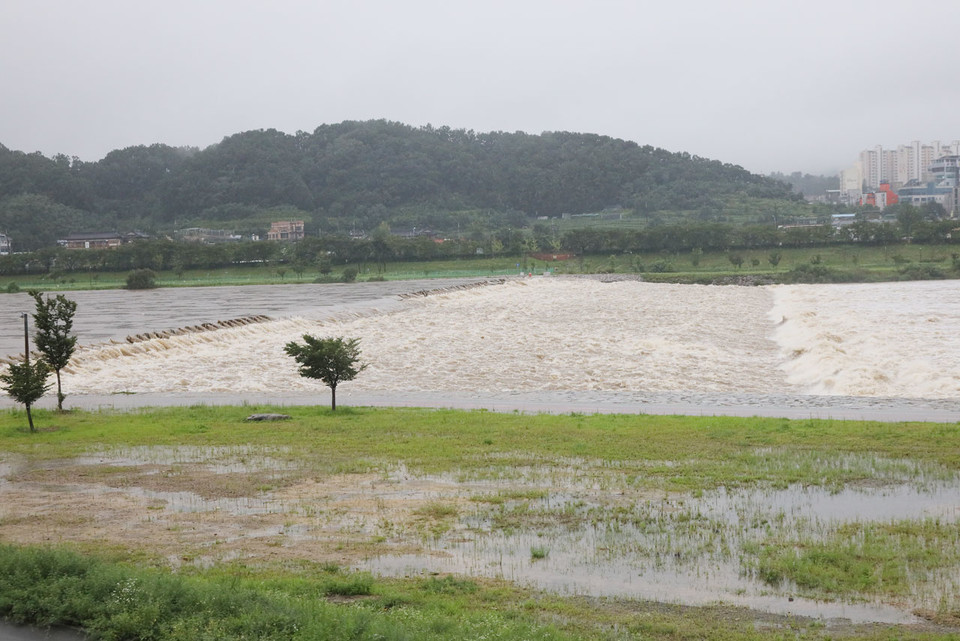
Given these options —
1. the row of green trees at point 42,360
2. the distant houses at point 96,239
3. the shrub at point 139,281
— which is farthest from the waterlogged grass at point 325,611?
the distant houses at point 96,239

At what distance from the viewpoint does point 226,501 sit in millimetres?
12570

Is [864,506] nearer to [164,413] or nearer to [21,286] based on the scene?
[164,413]

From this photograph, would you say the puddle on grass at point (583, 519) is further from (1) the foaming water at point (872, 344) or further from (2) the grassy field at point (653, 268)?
(2) the grassy field at point (653, 268)

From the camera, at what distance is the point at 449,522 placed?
11227 mm

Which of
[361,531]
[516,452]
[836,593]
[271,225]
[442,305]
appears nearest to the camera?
[836,593]

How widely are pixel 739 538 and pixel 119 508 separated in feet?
27.3

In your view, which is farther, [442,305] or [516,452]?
[442,305]

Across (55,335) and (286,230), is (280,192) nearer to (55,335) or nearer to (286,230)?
(286,230)

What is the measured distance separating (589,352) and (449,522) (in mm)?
23779

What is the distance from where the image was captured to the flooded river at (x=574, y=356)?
24062 mm

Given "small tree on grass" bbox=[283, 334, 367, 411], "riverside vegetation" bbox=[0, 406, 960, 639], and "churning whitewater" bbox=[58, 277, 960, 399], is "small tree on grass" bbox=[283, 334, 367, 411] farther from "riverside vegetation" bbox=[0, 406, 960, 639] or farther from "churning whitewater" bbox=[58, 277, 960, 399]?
"churning whitewater" bbox=[58, 277, 960, 399]

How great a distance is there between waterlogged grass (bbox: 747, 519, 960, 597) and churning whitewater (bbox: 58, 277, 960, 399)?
14.8 m

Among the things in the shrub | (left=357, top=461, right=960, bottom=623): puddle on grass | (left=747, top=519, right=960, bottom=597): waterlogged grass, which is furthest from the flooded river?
the shrub

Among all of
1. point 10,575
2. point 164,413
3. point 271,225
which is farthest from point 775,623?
point 271,225
